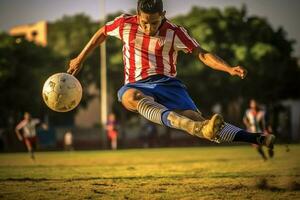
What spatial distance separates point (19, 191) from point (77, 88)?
1905mm

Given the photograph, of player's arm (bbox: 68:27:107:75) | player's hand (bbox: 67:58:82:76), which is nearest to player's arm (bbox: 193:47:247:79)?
player's arm (bbox: 68:27:107:75)

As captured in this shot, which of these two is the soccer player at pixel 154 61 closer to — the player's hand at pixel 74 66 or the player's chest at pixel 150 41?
the player's chest at pixel 150 41

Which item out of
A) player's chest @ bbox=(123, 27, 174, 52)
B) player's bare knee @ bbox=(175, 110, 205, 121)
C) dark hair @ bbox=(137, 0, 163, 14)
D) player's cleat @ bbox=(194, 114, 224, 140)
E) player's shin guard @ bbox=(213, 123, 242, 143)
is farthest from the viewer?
player's chest @ bbox=(123, 27, 174, 52)

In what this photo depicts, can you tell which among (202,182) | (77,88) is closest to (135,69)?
(77,88)

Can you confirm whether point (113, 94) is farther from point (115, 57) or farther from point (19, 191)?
point (19, 191)

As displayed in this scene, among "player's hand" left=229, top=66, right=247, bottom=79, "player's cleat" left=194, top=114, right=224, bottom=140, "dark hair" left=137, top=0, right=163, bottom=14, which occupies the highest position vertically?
"dark hair" left=137, top=0, right=163, bottom=14

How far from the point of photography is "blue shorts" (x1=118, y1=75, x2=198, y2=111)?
7309 millimetres

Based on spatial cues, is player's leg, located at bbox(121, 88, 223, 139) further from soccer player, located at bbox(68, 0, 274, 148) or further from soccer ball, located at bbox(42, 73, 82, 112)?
soccer ball, located at bbox(42, 73, 82, 112)

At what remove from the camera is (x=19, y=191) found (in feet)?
27.3

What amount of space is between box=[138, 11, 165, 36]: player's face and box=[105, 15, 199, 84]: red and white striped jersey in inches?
4.2

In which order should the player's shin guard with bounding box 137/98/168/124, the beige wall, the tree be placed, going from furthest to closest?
the beige wall < the tree < the player's shin guard with bounding box 137/98/168/124

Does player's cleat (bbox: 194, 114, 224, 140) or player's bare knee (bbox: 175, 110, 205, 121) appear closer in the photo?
player's cleat (bbox: 194, 114, 224, 140)

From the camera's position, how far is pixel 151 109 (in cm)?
682

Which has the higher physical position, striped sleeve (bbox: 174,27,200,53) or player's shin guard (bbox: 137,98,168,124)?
striped sleeve (bbox: 174,27,200,53)
